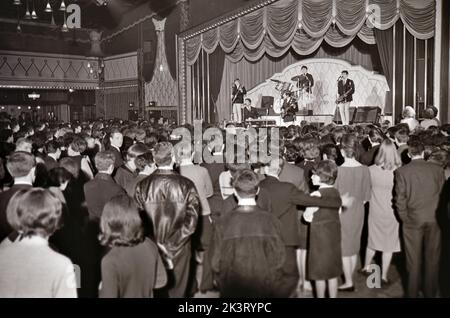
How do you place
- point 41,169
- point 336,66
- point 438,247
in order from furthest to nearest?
point 336,66 → point 41,169 → point 438,247

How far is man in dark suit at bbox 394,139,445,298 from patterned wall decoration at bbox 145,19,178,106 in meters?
15.2

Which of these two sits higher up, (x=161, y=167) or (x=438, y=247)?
(x=161, y=167)

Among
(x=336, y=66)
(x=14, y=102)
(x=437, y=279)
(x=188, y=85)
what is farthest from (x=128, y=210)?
(x=14, y=102)

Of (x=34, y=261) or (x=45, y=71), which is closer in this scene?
(x=34, y=261)

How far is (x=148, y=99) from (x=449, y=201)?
18.0m

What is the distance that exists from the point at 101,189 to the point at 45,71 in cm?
2015

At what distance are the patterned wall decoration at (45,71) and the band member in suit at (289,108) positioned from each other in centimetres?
1353

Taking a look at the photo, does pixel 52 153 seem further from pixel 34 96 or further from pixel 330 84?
pixel 34 96

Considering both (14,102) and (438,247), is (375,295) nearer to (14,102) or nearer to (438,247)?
(438,247)

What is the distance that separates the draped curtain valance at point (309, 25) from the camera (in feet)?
34.0

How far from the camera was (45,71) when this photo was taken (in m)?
22.3

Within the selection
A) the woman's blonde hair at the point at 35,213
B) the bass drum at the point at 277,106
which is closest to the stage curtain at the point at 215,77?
the bass drum at the point at 277,106

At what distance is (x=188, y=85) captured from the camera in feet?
57.9

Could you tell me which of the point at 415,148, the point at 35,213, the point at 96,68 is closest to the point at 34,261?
the point at 35,213
